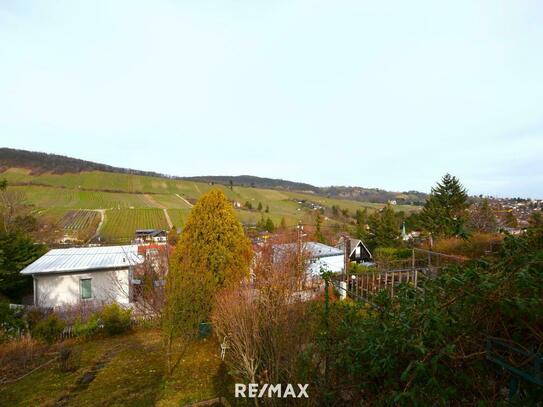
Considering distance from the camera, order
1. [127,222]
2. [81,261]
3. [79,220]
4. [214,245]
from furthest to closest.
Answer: [127,222] < [79,220] < [81,261] < [214,245]

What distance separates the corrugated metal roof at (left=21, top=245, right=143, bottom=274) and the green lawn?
5.62m

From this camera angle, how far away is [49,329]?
35.4 feet

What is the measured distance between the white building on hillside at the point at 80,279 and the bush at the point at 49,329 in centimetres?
338

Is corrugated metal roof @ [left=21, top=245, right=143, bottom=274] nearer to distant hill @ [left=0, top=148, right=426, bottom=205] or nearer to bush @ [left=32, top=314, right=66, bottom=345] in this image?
bush @ [left=32, top=314, right=66, bottom=345]

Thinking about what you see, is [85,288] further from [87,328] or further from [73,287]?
[87,328]

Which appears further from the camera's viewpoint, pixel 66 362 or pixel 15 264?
pixel 15 264

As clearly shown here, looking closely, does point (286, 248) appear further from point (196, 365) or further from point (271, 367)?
point (271, 367)

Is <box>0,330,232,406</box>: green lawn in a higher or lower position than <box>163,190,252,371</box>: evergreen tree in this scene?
lower

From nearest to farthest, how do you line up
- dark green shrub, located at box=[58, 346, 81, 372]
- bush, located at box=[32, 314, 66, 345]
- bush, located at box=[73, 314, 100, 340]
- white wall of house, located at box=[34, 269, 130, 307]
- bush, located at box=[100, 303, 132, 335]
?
dark green shrub, located at box=[58, 346, 81, 372], bush, located at box=[32, 314, 66, 345], bush, located at box=[73, 314, 100, 340], bush, located at box=[100, 303, 132, 335], white wall of house, located at box=[34, 269, 130, 307]

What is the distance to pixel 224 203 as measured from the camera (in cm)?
1115

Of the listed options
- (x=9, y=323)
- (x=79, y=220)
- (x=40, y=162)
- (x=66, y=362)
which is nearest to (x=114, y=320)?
(x=9, y=323)

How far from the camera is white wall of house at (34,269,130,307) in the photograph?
14227 mm

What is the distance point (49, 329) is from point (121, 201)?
187 ft

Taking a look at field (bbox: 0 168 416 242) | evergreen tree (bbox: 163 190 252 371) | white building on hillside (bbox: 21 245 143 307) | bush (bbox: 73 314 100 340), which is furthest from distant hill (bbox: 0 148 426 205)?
evergreen tree (bbox: 163 190 252 371)
